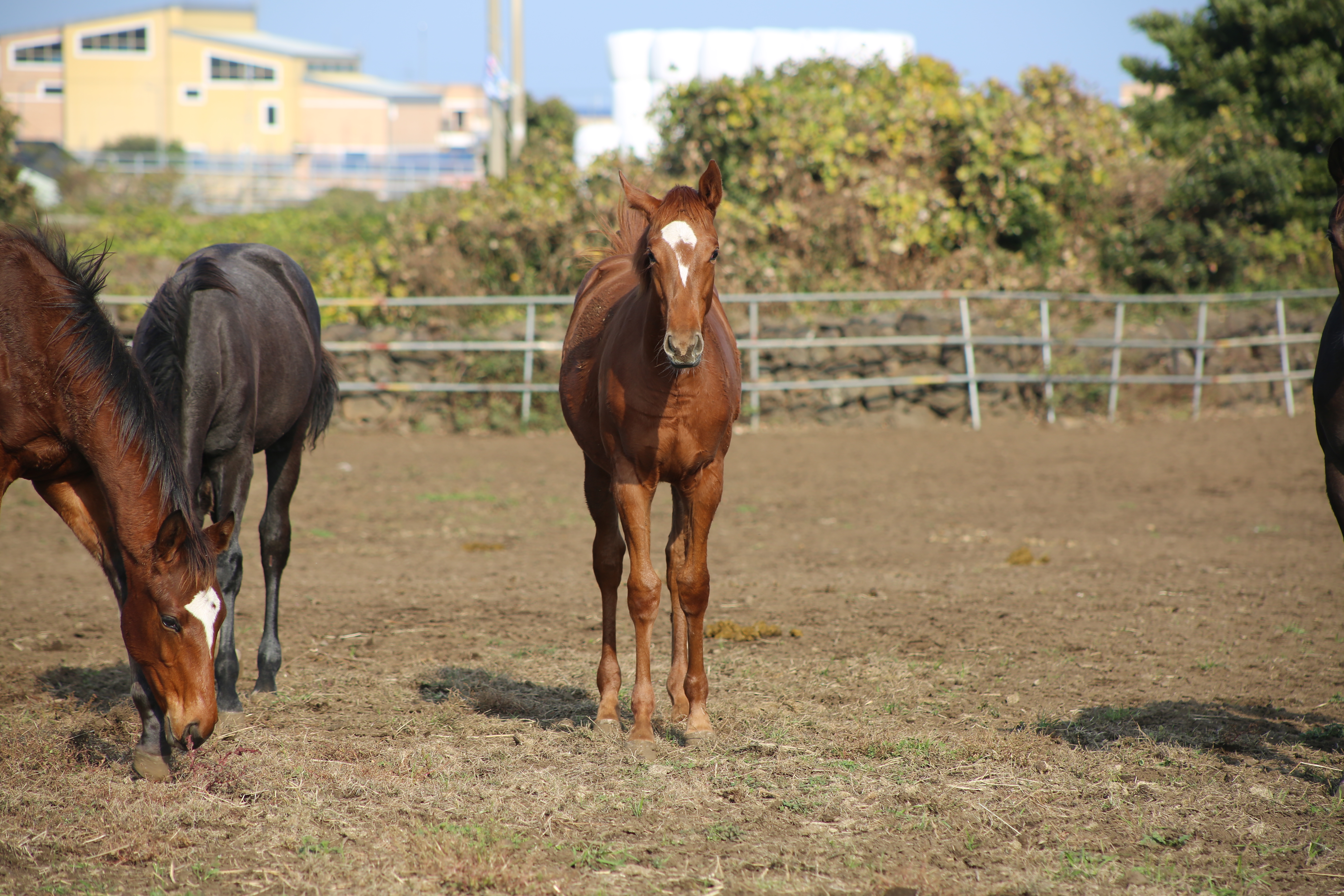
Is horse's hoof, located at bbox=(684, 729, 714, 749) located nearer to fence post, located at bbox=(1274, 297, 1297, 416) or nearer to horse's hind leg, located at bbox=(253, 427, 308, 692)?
horse's hind leg, located at bbox=(253, 427, 308, 692)

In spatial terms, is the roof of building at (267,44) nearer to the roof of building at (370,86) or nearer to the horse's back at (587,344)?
the roof of building at (370,86)

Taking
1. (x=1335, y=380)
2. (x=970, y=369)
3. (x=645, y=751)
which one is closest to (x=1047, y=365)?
(x=970, y=369)

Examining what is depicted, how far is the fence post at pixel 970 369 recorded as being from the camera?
1245 cm

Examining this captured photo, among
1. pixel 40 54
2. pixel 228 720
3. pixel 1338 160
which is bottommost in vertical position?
pixel 228 720

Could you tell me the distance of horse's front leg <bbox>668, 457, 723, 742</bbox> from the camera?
149 inches

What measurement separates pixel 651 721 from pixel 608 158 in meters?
12.2

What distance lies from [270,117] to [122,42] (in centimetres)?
743

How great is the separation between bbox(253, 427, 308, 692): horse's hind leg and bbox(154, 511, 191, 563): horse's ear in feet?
4.69

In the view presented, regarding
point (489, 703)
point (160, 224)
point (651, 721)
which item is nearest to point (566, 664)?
point (489, 703)

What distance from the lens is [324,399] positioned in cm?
552

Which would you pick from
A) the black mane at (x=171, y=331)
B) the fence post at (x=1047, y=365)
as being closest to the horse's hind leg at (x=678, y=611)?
the black mane at (x=171, y=331)

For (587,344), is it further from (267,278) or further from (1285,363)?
(1285,363)

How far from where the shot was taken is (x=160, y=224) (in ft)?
70.8

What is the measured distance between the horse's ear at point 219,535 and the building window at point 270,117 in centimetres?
5639
